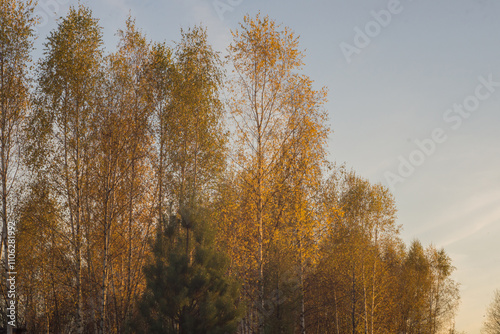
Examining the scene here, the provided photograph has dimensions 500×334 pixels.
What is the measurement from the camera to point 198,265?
17219 mm

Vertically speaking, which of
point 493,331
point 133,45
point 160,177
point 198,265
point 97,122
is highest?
point 133,45

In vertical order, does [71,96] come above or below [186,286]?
above

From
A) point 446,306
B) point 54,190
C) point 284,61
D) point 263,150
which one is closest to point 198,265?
point 263,150

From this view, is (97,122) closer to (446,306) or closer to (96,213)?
(96,213)

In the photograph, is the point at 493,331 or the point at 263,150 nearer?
the point at 263,150

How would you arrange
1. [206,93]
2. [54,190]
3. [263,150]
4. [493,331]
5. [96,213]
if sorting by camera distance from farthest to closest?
[493,331], [206,93], [96,213], [54,190], [263,150]

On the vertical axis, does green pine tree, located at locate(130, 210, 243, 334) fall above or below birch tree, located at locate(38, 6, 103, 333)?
below

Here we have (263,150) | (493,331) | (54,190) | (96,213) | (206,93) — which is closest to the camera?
(263,150)

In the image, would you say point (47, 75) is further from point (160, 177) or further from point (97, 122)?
point (160, 177)

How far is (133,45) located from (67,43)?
319 cm

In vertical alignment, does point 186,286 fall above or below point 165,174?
below

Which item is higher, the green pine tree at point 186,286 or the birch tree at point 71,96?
the birch tree at point 71,96

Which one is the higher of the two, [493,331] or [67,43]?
[67,43]

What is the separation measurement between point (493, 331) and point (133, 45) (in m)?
42.4
